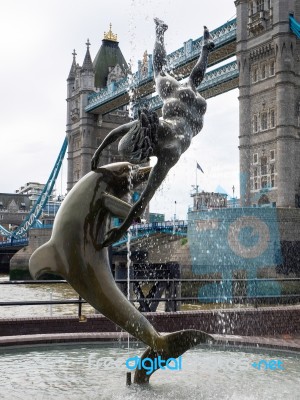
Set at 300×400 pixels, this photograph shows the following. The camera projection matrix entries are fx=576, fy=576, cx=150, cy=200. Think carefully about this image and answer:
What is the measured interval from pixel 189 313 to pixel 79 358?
2.86m

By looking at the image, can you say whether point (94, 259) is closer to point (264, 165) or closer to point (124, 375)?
point (124, 375)

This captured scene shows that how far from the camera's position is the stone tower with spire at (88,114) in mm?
66875

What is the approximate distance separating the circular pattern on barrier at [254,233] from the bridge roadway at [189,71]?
37.7 feet

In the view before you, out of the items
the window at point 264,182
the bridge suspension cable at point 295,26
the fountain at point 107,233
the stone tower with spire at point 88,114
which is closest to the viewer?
the fountain at point 107,233

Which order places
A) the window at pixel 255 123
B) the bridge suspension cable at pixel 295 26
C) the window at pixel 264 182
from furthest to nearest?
the window at pixel 255 123 → the window at pixel 264 182 → the bridge suspension cable at pixel 295 26

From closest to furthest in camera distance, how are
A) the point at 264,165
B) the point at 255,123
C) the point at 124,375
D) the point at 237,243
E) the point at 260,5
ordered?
the point at 124,375 < the point at 237,243 < the point at 264,165 < the point at 260,5 < the point at 255,123

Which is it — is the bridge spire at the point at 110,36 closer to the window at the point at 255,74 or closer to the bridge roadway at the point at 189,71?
the bridge roadway at the point at 189,71

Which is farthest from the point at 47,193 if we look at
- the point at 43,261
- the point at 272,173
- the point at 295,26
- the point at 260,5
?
the point at 43,261

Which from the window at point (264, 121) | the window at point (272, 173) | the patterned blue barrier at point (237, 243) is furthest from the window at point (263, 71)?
the patterned blue barrier at point (237, 243)

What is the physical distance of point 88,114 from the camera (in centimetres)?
6688

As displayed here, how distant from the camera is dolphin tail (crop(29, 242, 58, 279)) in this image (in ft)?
16.3

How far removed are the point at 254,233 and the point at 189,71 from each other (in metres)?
19.3

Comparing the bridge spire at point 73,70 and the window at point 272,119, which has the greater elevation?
the bridge spire at point 73,70

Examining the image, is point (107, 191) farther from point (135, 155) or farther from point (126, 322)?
point (126, 322)
